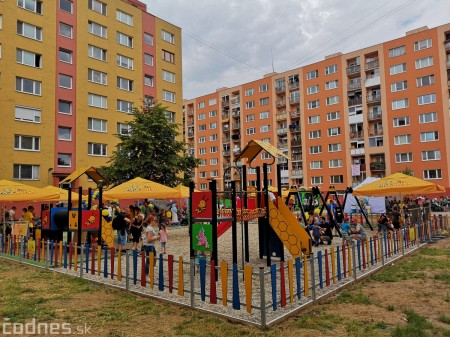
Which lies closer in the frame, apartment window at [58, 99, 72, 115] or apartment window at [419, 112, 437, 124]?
apartment window at [58, 99, 72, 115]

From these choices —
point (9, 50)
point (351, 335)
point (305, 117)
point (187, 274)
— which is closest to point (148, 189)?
point (187, 274)

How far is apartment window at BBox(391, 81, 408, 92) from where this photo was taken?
169 ft

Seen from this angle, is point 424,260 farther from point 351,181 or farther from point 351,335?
point 351,181

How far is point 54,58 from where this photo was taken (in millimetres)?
35344

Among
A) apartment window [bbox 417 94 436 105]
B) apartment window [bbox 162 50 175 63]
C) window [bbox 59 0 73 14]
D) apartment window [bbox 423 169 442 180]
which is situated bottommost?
apartment window [bbox 423 169 442 180]

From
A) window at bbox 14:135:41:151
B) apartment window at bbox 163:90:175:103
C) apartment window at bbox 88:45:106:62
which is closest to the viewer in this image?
window at bbox 14:135:41:151

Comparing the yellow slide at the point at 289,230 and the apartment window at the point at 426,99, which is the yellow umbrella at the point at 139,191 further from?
the apartment window at the point at 426,99

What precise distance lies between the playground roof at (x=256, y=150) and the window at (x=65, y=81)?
98.3ft

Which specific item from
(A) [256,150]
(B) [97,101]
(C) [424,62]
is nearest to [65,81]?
(B) [97,101]

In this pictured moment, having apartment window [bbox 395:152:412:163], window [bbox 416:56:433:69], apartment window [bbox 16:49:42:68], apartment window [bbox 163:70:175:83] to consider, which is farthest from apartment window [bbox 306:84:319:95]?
apartment window [bbox 16:49:42:68]

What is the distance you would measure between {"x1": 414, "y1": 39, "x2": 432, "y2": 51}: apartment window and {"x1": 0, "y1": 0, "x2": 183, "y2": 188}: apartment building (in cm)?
3438

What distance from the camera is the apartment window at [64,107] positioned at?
35.7m

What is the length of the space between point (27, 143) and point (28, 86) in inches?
208

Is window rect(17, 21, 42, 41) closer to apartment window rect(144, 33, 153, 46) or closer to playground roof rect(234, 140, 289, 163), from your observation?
apartment window rect(144, 33, 153, 46)
